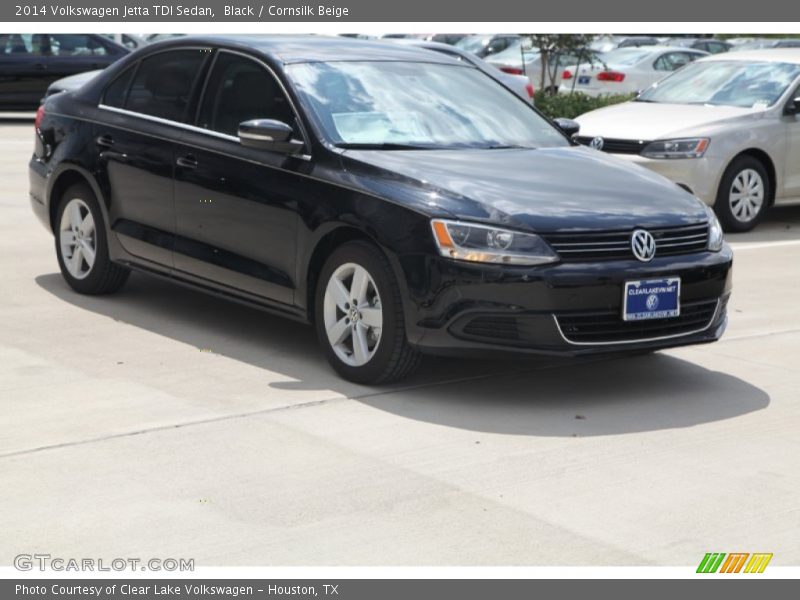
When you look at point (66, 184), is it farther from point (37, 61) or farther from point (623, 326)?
point (37, 61)

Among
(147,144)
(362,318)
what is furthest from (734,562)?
(147,144)

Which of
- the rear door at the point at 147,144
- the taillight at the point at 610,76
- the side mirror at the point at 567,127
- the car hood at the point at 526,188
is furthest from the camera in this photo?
the taillight at the point at 610,76

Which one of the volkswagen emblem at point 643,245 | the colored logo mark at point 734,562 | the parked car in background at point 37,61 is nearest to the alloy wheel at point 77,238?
the volkswagen emblem at point 643,245

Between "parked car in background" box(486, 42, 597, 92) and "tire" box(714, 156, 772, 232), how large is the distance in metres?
9.85

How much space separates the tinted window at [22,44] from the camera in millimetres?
22594

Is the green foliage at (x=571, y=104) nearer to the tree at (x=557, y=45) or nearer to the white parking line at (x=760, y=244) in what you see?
the tree at (x=557, y=45)

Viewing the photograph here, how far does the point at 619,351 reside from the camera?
6.84 meters

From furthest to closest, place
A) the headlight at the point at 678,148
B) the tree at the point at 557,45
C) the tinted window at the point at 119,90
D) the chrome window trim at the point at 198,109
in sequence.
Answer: the tree at the point at 557,45 → the headlight at the point at 678,148 → the tinted window at the point at 119,90 → the chrome window trim at the point at 198,109

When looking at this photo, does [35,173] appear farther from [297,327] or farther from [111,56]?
[111,56]

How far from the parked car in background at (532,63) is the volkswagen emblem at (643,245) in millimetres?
16138

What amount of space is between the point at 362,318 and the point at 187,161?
1650 millimetres

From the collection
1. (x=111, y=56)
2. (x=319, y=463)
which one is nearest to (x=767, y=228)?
(x=319, y=463)

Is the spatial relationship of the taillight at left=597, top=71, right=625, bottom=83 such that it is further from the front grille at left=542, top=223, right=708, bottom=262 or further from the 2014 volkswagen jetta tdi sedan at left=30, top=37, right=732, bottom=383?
the front grille at left=542, top=223, right=708, bottom=262

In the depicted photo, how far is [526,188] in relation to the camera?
7.01 m
